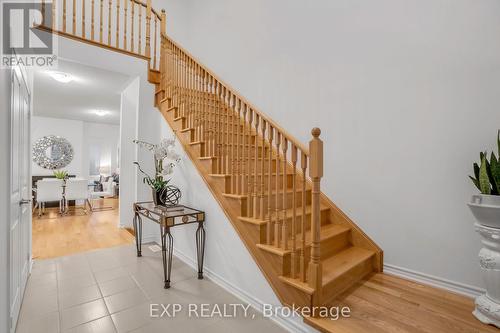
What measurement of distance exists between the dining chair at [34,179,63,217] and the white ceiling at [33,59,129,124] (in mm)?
2028

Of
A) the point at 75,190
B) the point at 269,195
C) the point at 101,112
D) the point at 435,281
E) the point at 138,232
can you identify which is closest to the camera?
the point at 269,195

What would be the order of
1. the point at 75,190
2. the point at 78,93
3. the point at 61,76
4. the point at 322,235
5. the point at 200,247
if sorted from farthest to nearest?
the point at 75,190 < the point at 78,93 < the point at 61,76 < the point at 200,247 < the point at 322,235

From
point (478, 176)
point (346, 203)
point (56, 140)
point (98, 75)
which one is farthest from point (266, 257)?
point (56, 140)

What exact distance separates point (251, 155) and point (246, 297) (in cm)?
133

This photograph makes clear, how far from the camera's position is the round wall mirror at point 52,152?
8109 mm

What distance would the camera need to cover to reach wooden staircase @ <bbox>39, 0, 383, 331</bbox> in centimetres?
183

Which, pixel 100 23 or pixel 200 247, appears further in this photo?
pixel 100 23

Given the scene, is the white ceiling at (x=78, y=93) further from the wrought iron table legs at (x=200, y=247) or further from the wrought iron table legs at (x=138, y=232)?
the wrought iron table legs at (x=200, y=247)

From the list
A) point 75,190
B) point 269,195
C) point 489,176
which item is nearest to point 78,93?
point 75,190

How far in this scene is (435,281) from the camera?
2.21 metres

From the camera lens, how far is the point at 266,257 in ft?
6.71

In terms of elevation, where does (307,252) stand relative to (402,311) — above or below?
above

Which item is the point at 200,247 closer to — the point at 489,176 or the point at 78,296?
the point at 78,296

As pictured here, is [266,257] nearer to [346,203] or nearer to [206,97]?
[346,203]
